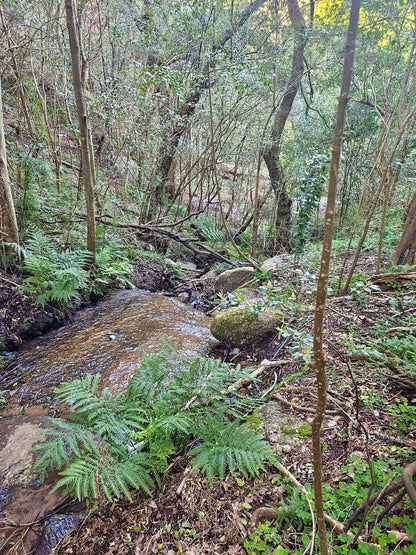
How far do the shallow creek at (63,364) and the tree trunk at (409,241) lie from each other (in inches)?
117

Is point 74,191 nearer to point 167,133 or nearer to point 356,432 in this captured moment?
point 167,133

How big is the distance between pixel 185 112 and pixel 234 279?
4.63 meters

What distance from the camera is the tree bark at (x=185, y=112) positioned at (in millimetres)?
6523

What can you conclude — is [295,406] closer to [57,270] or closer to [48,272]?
[57,270]

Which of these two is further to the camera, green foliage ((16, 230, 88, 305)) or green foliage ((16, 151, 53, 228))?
green foliage ((16, 151, 53, 228))

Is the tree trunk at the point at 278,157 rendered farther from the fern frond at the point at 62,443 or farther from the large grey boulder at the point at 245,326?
the fern frond at the point at 62,443

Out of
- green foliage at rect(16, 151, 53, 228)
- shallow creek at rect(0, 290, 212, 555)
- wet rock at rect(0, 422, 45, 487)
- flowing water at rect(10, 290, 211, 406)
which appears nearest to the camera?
shallow creek at rect(0, 290, 212, 555)

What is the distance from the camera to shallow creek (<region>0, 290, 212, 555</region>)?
2.06m

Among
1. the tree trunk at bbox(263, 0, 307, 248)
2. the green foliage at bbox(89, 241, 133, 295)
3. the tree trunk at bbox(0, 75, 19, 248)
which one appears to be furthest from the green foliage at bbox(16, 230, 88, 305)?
the tree trunk at bbox(263, 0, 307, 248)

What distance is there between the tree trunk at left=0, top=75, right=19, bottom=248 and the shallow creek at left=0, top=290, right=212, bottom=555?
5.38 ft

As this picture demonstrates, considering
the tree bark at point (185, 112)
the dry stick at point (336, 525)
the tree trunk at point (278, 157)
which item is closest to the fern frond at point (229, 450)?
the dry stick at point (336, 525)

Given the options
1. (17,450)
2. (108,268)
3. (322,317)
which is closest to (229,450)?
(322,317)

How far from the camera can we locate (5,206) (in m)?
4.20

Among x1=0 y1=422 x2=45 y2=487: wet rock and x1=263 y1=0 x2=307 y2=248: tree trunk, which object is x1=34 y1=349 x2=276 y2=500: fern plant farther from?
x1=263 y1=0 x2=307 y2=248: tree trunk
